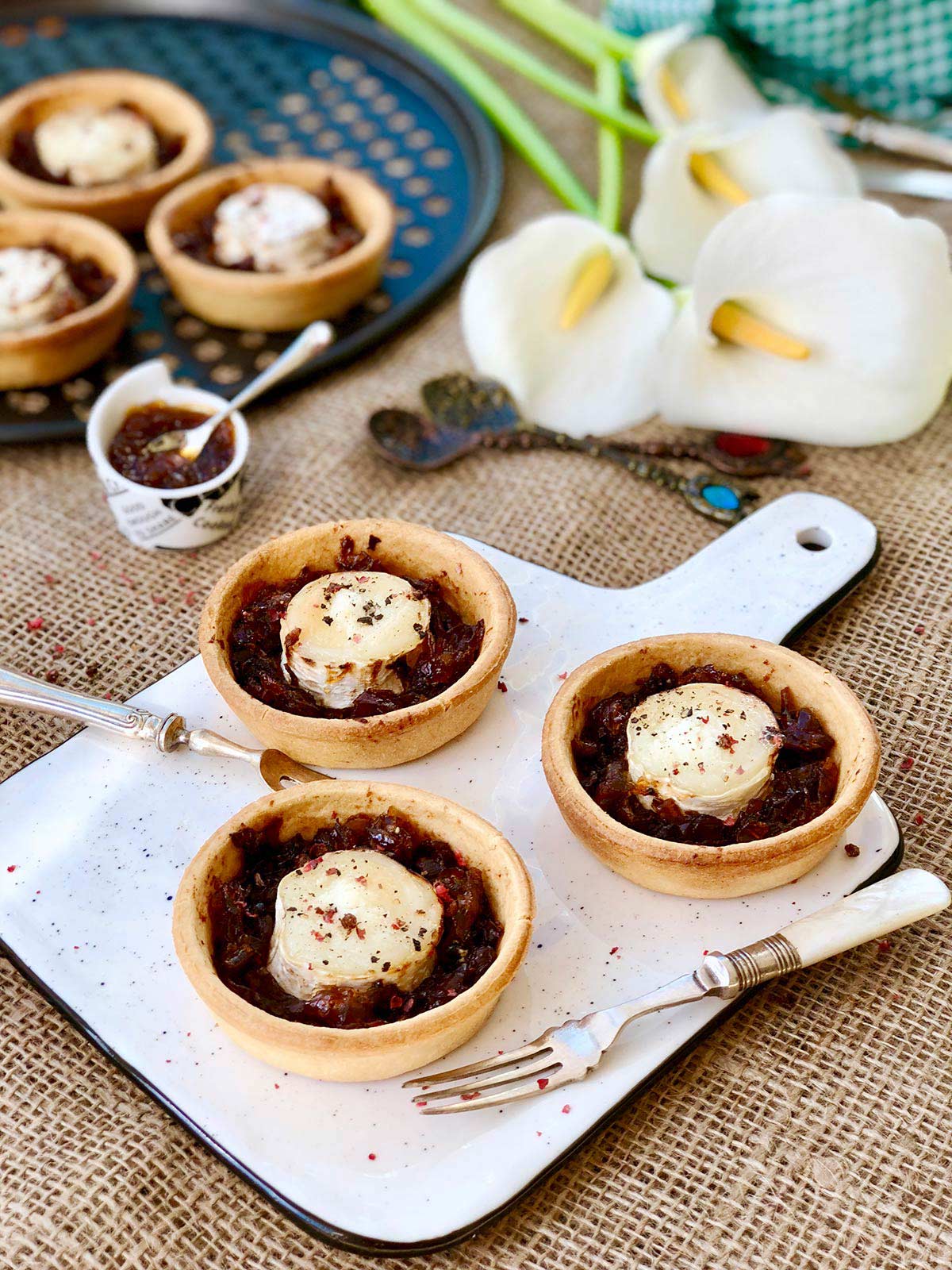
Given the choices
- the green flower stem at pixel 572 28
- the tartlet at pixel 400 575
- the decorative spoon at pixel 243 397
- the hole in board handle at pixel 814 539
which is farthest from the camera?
the green flower stem at pixel 572 28

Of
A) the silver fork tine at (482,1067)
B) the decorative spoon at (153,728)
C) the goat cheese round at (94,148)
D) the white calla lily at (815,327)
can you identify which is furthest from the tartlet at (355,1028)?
the goat cheese round at (94,148)

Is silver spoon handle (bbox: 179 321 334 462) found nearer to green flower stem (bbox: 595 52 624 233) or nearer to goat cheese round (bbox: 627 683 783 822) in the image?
green flower stem (bbox: 595 52 624 233)

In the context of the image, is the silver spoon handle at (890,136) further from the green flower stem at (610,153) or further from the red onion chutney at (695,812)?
the red onion chutney at (695,812)

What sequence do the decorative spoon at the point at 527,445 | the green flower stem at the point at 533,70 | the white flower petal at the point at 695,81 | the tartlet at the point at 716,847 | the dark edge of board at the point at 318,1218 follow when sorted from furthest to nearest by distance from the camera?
the green flower stem at the point at 533,70 → the white flower petal at the point at 695,81 → the decorative spoon at the point at 527,445 → the tartlet at the point at 716,847 → the dark edge of board at the point at 318,1218

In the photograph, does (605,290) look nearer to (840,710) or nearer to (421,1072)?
(840,710)

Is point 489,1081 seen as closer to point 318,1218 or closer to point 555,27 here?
point 318,1218

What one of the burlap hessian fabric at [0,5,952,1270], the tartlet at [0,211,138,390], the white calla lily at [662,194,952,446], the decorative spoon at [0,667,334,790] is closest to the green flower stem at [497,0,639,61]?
the white calla lily at [662,194,952,446]

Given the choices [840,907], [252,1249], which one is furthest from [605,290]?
[252,1249]

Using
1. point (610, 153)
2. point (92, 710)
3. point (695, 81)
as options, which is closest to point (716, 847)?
point (92, 710)
